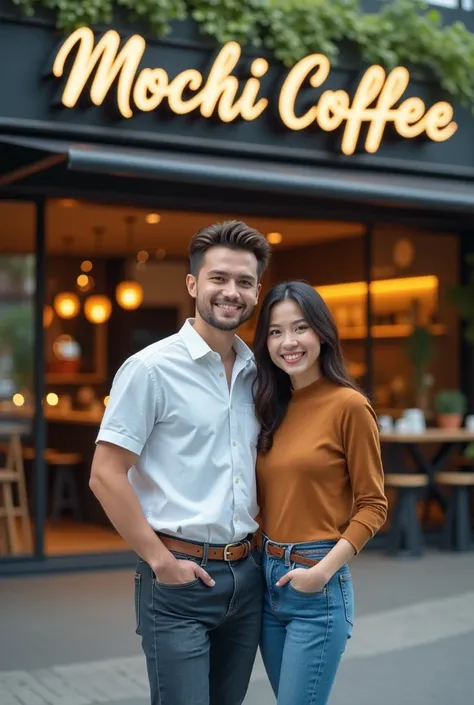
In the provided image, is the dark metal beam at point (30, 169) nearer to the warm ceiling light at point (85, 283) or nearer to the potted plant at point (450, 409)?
the potted plant at point (450, 409)

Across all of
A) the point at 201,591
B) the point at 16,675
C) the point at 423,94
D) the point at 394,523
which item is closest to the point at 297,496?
the point at 201,591

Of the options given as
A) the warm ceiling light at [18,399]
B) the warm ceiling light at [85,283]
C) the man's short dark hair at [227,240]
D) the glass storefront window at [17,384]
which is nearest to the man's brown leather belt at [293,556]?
the man's short dark hair at [227,240]

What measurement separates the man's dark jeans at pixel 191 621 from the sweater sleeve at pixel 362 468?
328 millimetres

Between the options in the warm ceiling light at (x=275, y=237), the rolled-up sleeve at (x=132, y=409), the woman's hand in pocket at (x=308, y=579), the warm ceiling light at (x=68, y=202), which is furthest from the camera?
the warm ceiling light at (x=275, y=237)

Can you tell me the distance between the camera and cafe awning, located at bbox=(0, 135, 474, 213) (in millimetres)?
7242

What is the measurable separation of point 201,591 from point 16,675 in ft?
9.73

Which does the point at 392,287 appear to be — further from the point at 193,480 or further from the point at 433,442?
the point at 193,480

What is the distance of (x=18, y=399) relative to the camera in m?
9.12

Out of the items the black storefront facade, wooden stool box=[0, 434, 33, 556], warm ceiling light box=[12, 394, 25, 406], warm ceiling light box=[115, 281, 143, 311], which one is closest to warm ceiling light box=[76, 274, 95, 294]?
warm ceiling light box=[115, 281, 143, 311]

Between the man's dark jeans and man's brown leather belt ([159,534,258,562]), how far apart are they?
2 centimetres

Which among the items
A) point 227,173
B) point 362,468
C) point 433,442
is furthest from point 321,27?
point 362,468

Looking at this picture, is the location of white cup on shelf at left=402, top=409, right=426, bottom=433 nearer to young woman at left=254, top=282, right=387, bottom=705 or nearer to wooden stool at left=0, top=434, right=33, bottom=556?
wooden stool at left=0, top=434, right=33, bottom=556

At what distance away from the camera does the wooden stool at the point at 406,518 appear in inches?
370

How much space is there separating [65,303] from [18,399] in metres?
5.13
